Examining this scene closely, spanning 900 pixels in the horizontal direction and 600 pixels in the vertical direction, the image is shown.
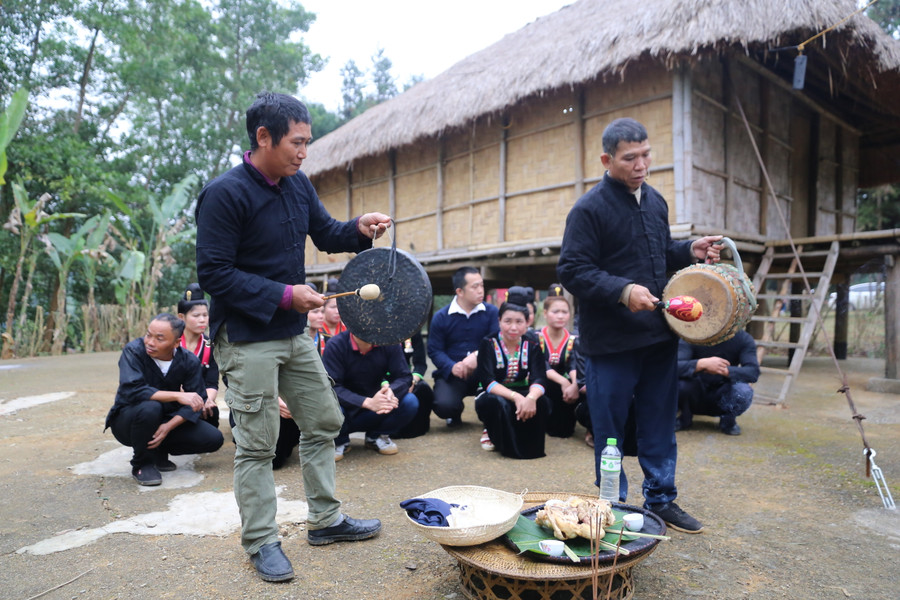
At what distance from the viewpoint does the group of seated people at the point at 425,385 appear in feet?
12.6

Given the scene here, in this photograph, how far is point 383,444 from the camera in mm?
4527

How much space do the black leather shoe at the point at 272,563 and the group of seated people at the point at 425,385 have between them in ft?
4.93

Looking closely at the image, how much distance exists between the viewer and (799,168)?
361 inches

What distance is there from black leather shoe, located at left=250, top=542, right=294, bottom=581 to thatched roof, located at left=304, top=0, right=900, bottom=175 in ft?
20.0

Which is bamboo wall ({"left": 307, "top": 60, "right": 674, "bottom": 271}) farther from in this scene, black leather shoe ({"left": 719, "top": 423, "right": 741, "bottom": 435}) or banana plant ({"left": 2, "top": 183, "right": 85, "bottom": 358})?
banana plant ({"left": 2, "top": 183, "right": 85, "bottom": 358})

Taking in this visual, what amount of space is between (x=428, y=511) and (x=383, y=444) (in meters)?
2.32

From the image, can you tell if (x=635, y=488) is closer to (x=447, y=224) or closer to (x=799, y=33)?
(x=799, y=33)

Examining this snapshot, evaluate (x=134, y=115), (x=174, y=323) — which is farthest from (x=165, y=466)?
(x=134, y=115)

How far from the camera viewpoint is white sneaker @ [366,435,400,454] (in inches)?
177

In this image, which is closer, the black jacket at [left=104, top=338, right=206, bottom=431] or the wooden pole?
the black jacket at [left=104, top=338, right=206, bottom=431]

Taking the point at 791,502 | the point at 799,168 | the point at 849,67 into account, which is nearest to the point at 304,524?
the point at 791,502

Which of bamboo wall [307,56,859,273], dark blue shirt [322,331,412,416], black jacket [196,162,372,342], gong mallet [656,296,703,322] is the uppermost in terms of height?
bamboo wall [307,56,859,273]

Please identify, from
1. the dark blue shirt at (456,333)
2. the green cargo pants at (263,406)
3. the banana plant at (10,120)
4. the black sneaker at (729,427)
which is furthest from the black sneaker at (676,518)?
the banana plant at (10,120)

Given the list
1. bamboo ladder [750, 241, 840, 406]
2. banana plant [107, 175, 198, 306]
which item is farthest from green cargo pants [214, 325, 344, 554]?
banana plant [107, 175, 198, 306]
